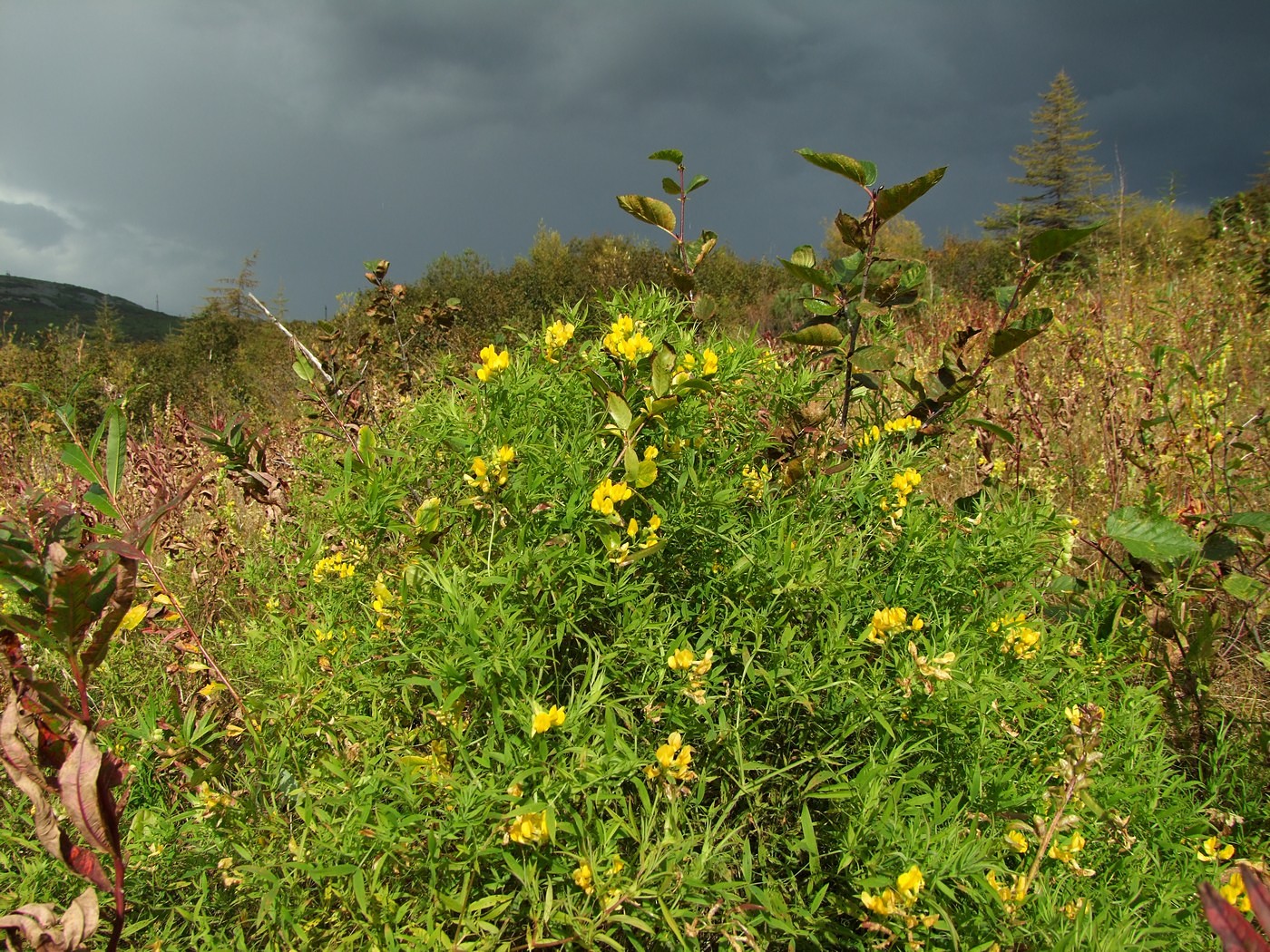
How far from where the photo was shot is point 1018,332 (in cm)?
183

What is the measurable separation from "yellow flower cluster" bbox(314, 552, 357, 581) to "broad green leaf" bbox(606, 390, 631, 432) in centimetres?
70

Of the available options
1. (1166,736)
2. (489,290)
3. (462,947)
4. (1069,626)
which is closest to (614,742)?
(462,947)

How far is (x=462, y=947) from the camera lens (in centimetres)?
106

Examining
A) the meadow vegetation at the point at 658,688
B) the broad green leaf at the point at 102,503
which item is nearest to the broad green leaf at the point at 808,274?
the meadow vegetation at the point at 658,688

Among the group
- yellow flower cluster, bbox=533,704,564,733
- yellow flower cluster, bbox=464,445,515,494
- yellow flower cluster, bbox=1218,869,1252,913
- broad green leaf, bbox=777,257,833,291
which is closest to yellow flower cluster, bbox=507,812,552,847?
yellow flower cluster, bbox=533,704,564,733

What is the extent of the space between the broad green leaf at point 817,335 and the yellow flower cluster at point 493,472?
2.94 ft

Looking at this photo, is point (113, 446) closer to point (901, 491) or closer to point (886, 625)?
point (886, 625)

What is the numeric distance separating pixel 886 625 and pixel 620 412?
637 millimetres

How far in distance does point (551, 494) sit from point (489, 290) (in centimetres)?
1632

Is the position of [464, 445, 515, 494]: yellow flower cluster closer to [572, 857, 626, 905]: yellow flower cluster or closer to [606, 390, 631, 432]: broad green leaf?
[606, 390, 631, 432]: broad green leaf

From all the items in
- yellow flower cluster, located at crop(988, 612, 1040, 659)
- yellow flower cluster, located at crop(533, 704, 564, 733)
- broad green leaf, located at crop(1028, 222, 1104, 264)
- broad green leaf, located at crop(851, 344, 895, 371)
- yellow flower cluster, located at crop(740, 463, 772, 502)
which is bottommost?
yellow flower cluster, located at crop(533, 704, 564, 733)

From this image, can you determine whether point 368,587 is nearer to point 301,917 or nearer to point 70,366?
point 301,917

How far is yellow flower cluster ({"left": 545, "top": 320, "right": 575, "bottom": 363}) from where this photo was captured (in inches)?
64.7

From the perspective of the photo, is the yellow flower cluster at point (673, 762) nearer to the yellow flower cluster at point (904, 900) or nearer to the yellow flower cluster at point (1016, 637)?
the yellow flower cluster at point (904, 900)
